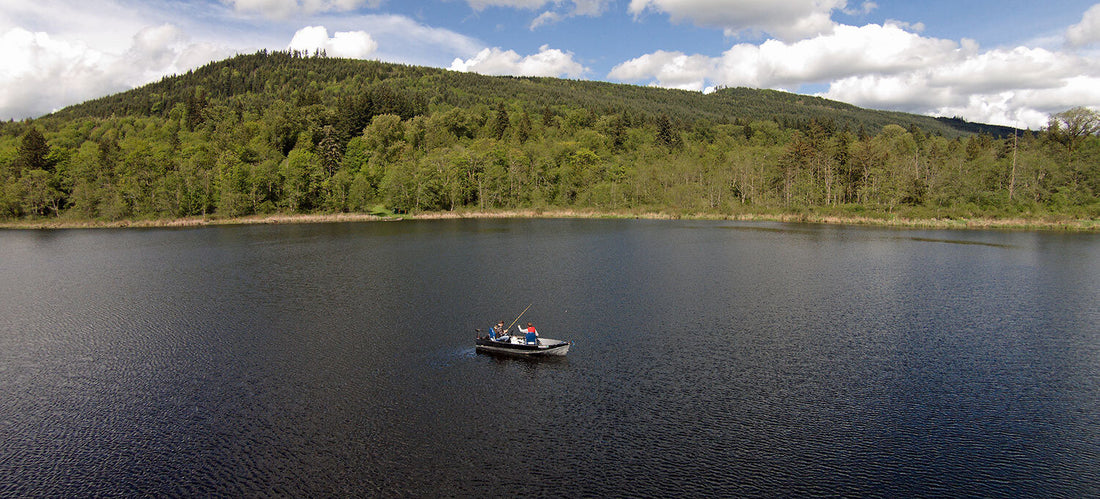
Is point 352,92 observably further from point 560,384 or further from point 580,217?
point 560,384

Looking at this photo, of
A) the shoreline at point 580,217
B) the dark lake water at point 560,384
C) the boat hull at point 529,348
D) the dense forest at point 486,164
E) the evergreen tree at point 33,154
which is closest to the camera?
the dark lake water at point 560,384

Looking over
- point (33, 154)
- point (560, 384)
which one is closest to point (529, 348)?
point (560, 384)

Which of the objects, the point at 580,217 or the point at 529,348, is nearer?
the point at 529,348

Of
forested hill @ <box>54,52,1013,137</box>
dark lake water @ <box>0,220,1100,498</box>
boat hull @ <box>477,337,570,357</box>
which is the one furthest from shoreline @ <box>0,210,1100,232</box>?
boat hull @ <box>477,337,570,357</box>

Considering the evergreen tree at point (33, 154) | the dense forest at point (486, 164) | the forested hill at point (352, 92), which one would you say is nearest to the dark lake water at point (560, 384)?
the dense forest at point (486, 164)

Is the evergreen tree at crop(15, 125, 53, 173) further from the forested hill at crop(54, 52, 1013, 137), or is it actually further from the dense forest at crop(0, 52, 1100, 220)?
the forested hill at crop(54, 52, 1013, 137)

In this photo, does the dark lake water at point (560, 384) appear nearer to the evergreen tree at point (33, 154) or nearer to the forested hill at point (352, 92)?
the evergreen tree at point (33, 154)
